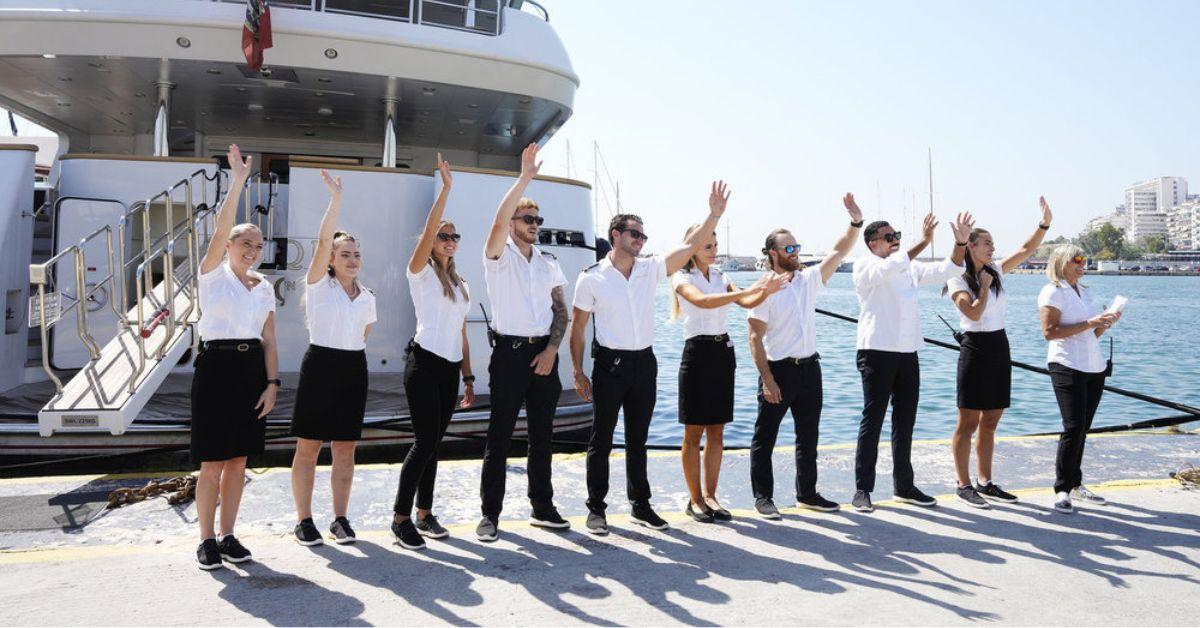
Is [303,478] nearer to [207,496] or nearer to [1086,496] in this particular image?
[207,496]

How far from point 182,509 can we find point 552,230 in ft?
15.3

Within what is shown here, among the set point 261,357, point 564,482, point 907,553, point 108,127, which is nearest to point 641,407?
point 564,482

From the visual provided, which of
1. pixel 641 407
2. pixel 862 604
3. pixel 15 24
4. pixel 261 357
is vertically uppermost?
pixel 15 24

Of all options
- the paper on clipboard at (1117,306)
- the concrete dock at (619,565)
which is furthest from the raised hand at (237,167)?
the paper on clipboard at (1117,306)

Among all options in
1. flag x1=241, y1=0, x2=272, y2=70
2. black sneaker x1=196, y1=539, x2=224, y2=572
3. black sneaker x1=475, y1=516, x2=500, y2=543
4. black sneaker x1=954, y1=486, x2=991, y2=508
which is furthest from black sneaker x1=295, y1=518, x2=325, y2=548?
flag x1=241, y1=0, x2=272, y2=70

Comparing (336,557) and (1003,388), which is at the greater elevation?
(1003,388)

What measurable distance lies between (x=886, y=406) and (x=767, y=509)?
0.94 m

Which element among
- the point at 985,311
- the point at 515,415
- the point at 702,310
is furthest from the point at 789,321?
the point at 515,415

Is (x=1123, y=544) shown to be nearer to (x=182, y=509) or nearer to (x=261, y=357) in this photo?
(x=261, y=357)

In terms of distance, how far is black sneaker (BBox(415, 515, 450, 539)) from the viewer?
4203 mm

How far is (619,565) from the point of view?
381cm

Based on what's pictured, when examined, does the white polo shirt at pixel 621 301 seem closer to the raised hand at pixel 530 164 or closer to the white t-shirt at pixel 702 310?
the white t-shirt at pixel 702 310

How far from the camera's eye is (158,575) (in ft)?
11.8

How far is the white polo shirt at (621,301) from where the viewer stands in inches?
175
